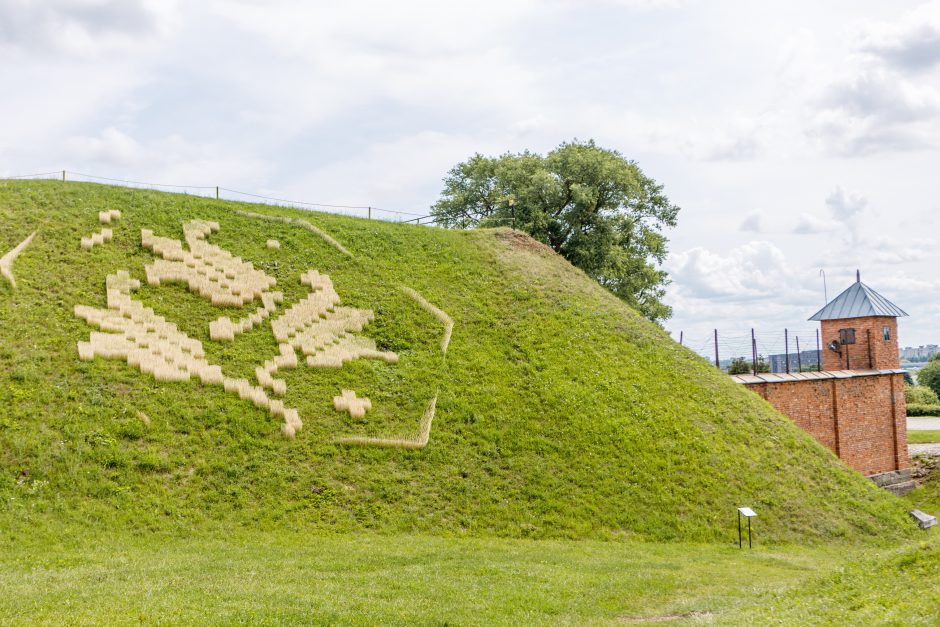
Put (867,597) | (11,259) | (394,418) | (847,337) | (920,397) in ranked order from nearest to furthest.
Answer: (867,597) < (394,418) < (11,259) < (847,337) < (920,397)

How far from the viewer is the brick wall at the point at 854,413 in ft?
95.7

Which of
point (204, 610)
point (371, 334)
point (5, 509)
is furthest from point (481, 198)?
point (204, 610)

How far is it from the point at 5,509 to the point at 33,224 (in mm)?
12230

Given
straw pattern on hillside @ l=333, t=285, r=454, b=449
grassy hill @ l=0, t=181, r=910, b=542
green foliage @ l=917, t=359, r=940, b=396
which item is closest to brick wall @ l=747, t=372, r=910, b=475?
grassy hill @ l=0, t=181, r=910, b=542

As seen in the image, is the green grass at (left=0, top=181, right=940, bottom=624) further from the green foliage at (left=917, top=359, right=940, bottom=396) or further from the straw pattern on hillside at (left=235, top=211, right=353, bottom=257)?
the green foliage at (left=917, top=359, right=940, bottom=396)

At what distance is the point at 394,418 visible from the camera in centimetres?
1980

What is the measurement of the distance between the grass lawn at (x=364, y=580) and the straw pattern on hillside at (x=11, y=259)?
32.8 feet

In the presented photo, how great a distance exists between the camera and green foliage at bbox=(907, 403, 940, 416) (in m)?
55.4

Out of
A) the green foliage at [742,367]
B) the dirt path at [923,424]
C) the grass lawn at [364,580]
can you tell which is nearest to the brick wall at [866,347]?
the green foliage at [742,367]

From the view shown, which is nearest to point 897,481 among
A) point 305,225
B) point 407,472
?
point 407,472

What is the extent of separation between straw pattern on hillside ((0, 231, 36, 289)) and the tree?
2165 centimetres

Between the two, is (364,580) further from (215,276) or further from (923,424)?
(923,424)

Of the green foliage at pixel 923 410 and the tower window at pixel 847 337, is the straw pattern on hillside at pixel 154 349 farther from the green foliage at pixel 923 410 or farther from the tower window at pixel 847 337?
the green foliage at pixel 923 410

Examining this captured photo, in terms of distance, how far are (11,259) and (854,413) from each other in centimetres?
3316
